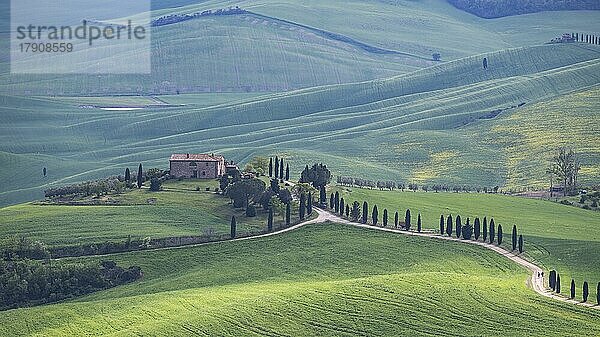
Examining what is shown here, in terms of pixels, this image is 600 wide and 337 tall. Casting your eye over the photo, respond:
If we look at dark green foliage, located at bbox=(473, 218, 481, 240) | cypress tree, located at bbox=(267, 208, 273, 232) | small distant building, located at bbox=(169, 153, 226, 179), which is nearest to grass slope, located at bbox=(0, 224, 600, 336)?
cypress tree, located at bbox=(267, 208, 273, 232)

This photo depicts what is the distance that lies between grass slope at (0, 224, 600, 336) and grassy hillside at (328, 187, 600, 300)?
240 inches

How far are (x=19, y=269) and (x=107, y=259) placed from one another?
24.5 ft

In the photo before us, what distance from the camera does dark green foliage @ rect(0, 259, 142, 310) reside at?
3784 inches

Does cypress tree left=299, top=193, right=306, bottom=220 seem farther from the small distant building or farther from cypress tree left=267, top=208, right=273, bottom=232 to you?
the small distant building

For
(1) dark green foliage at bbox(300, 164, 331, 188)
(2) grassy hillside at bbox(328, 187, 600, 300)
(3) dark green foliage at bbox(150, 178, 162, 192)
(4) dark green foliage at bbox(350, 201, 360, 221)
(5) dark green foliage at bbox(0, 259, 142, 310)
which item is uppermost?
(1) dark green foliage at bbox(300, 164, 331, 188)

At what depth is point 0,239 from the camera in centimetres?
10388

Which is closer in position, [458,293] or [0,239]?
[458,293]

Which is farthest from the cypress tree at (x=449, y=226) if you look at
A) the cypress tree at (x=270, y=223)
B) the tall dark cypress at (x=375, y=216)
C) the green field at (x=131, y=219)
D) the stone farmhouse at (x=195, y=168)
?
the stone farmhouse at (x=195, y=168)

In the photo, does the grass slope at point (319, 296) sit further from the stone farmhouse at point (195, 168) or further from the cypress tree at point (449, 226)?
the stone farmhouse at point (195, 168)

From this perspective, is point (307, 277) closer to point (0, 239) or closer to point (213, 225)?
point (213, 225)

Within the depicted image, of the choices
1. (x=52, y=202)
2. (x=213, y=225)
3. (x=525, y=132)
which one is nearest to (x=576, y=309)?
(x=213, y=225)

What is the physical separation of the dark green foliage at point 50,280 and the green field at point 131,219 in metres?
5.56

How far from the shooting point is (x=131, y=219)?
110 m

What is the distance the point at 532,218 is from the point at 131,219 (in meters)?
40.0
